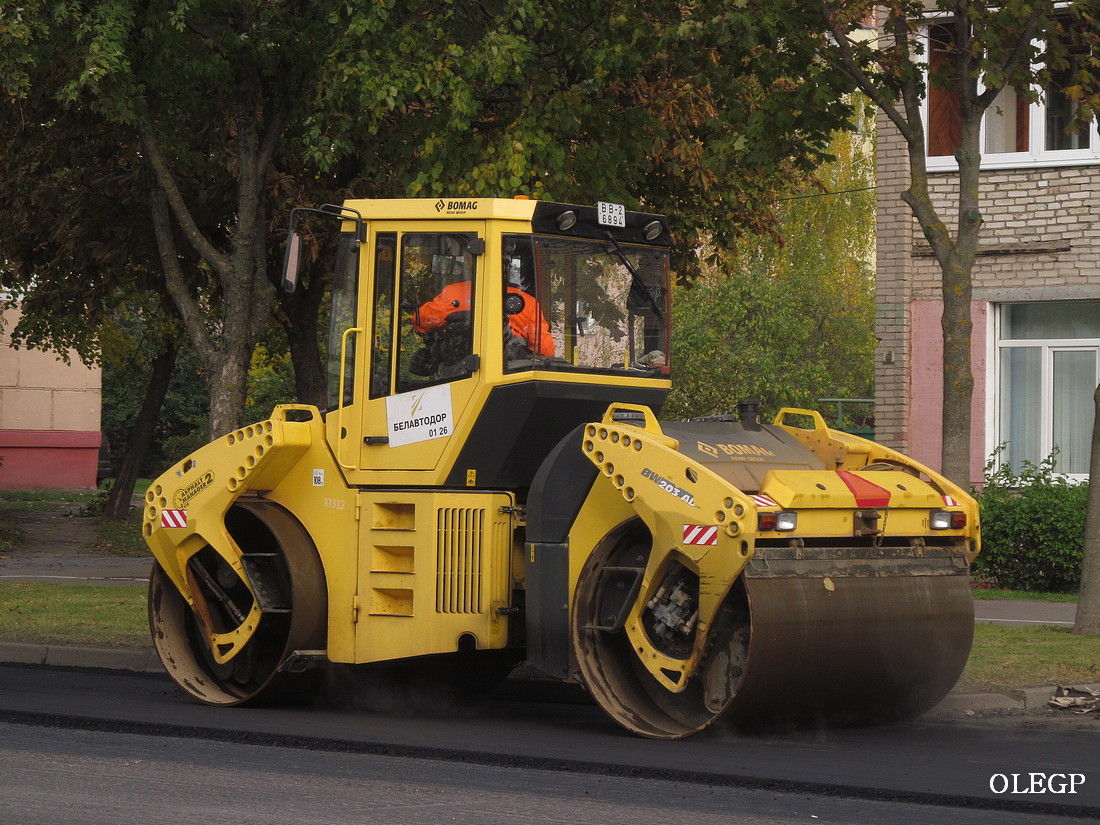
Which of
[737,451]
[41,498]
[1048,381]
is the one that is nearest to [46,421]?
[41,498]

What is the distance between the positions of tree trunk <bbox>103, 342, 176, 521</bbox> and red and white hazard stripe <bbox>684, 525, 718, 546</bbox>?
→ 822 inches

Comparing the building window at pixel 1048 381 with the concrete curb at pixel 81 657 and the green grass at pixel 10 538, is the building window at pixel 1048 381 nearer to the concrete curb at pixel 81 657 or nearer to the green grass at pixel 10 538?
the concrete curb at pixel 81 657

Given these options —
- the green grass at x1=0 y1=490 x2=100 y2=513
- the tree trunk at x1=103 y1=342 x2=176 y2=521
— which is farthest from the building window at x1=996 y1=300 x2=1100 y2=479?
the green grass at x1=0 y1=490 x2=100 y2=513

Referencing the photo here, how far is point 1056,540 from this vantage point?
1659 centimetres

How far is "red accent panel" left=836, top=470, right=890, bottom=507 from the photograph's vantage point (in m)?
8.60

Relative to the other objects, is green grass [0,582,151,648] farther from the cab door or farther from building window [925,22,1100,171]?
building window [925,22,1100,171]

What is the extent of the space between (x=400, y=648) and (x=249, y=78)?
8128 millimetres

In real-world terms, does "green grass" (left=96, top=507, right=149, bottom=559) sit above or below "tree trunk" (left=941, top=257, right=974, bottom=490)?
below

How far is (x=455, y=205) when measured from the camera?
9.75m

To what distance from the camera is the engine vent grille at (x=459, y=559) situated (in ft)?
31.1

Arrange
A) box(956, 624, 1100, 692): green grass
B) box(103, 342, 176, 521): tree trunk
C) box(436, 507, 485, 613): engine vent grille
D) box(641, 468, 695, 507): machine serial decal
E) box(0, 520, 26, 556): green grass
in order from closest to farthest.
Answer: box(641, 468, 695, 507): machine serial decal, box(436, 507, 485, 613): engine vent grille, box(956, 624, 1100, 692): green grass, box(0, 520, 26, 556): green grass, box(103, 342, 176, 521): tree trunk

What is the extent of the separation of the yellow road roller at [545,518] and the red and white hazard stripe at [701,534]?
3 centimetres

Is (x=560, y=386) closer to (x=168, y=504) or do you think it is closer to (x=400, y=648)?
(x=400, y=648)

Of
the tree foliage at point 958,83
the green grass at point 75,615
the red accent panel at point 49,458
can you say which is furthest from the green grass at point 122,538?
the tree foliage at point 958,83
